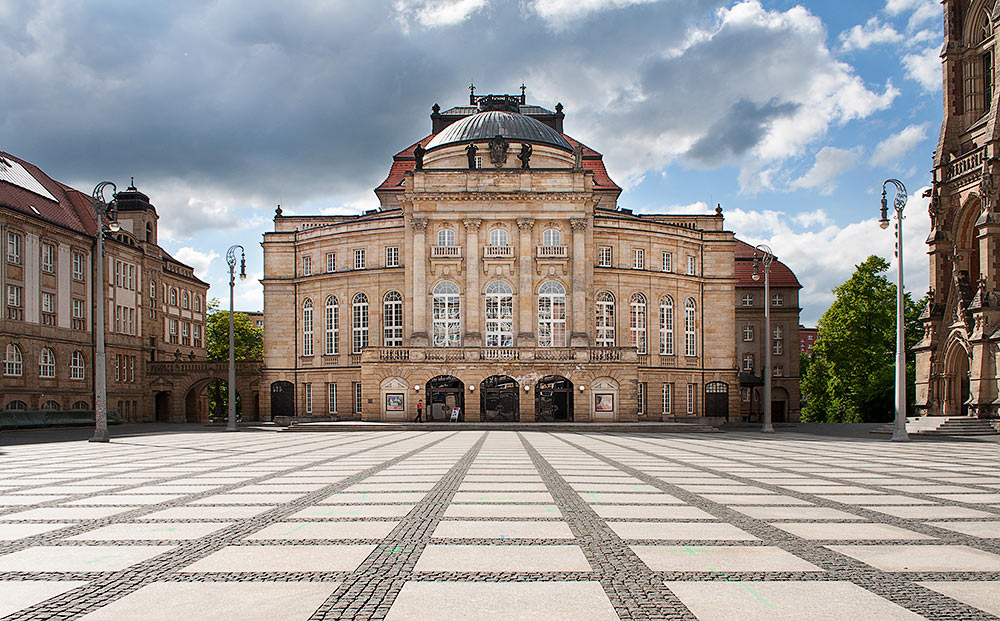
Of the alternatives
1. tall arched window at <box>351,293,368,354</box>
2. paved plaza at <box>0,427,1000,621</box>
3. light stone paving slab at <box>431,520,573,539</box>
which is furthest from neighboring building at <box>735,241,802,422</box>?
light stone paving slab at <box>431,520,573,539</box>

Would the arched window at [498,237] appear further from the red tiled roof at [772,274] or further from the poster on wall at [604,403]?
the red tiled roof at [772,274]

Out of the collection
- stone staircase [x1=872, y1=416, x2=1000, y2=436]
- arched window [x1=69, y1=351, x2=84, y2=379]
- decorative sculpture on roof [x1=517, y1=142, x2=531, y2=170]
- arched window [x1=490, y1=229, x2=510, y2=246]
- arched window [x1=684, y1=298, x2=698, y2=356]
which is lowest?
stone staircase [x1=872, y1=416, x2=1000, y2=436]

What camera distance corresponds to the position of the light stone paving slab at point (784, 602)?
6.46 meters

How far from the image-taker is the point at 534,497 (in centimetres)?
1391

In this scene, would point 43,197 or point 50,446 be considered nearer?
point 50,446

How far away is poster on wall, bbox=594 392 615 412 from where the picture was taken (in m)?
55.9

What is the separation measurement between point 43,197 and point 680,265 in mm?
50551

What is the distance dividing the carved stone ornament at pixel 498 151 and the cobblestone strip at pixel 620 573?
2218 inches

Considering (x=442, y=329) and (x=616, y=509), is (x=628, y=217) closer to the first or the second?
(x=442, y=329)

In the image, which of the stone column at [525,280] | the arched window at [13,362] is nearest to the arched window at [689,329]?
the stone column at [525,280]

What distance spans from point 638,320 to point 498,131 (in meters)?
20.3

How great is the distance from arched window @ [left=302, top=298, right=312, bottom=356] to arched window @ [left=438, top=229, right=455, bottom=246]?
45.0 feet

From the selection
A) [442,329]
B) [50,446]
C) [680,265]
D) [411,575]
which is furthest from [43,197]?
[411,575]

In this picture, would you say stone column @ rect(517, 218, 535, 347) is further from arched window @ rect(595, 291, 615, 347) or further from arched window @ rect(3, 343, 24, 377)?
arched window @ rect(3, 343, 24, 377)
